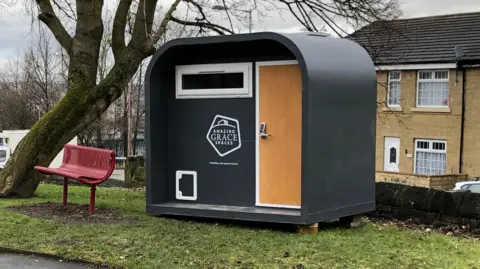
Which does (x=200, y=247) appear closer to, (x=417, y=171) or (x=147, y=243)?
(x=147, y=243)

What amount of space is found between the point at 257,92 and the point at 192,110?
1056 mm

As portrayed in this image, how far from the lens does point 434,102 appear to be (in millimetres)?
26703

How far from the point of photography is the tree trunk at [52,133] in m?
10.4

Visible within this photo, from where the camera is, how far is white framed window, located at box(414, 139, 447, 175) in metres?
26.3

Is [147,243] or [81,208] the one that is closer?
[147,243]

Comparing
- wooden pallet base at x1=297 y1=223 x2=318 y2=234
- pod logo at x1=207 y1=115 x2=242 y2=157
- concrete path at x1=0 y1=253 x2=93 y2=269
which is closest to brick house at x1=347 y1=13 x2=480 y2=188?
pod logo at x1=207 y1=115 x2=242 y2=157

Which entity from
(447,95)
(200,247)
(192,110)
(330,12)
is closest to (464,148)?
(447,95)

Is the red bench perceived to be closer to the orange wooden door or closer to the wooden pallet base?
the orange wooden door

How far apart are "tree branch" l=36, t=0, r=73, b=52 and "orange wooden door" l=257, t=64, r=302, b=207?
474 cm

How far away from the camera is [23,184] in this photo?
10.5 m

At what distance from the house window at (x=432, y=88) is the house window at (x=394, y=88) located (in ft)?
3.27

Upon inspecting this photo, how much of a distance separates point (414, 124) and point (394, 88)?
6.50 feet

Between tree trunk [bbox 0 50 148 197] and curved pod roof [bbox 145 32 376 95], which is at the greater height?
curved pod roof [bbox 145 32 376 95]

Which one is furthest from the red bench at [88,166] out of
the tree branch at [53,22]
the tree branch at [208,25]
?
the tree branch at [208,25]
